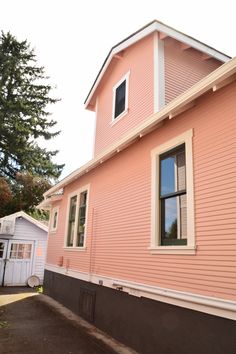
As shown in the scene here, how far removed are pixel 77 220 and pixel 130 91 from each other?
15.0 feet

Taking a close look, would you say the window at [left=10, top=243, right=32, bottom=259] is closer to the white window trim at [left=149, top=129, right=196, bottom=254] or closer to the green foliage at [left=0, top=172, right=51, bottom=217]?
the green foliage at [left=0, top=172, right=51, bottom=217]

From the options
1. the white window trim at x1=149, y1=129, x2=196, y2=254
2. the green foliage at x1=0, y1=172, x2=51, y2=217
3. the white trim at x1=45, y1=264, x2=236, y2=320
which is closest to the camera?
the white trim at x1=45, y1=264, x2=236, y2=320

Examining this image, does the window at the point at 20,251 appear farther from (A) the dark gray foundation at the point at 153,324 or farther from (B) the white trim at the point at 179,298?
(B) the white trim at the point at 179,298

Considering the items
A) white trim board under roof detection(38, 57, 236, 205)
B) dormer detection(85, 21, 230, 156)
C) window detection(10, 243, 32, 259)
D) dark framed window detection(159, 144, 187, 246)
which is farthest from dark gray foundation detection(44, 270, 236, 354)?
window detection(10, 243, 32, 259)

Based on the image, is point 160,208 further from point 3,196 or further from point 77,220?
point 3,196

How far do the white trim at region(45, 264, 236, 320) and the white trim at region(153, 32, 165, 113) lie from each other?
4.38 meters

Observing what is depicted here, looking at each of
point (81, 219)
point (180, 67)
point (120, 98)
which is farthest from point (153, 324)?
point (120, 98)

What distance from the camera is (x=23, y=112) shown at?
86.3ft

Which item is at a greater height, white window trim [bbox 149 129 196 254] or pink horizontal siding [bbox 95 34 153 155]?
pink horizontal siding [bbox 95 34 153 155]

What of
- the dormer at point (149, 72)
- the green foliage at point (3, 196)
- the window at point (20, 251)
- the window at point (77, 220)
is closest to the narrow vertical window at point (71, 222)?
the window at point (77, 220)

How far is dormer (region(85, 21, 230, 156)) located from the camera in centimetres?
833

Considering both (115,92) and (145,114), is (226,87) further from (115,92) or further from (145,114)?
(115,92)

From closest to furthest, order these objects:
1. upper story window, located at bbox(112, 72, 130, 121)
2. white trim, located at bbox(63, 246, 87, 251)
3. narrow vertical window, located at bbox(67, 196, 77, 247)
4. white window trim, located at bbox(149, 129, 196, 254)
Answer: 1. white window trim, located at bbox(149, 129, 196, 254)
2. white trim, located at bbox(63, 246, 87, 251)
3. upper story window, located at bbox(112, 72, 130, 121)
4. narrow vertical window, located at bbox(67, 196, 77, 247)

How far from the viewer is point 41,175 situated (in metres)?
26.3
